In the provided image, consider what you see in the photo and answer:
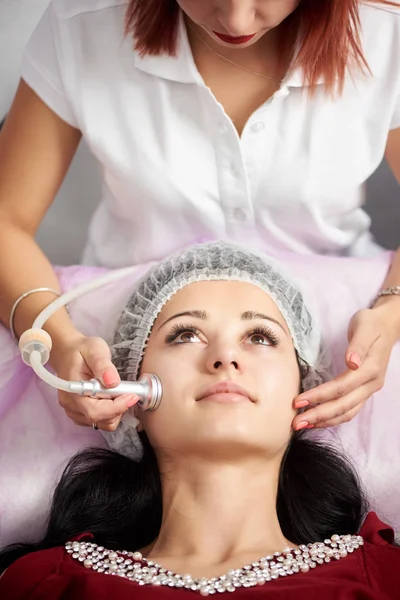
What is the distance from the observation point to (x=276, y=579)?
4.07 ft

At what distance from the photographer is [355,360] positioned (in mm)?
1402

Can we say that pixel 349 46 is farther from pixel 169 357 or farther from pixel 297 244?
→ pixel 169 357

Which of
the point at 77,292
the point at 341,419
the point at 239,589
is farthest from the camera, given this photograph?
the point at 77,292

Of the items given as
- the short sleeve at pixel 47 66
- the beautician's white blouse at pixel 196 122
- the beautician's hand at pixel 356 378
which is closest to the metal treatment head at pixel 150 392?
the beautician's hand at pixel 356 378

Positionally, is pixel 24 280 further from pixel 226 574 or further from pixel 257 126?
pixel 226 574

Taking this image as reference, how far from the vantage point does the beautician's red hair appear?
1.48 meters

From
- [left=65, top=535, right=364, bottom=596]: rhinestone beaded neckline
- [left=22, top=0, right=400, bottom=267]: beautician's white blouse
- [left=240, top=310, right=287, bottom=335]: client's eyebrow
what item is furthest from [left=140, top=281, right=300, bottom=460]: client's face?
[left=22, top=0, right=400, bottom=267]: beautician's white blouse

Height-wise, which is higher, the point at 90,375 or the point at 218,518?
the point at 90,375

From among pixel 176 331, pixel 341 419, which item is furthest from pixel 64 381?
pixel 341 419

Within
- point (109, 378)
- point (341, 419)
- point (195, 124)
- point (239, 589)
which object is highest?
point (195, 124)

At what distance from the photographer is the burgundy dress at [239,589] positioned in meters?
1.19

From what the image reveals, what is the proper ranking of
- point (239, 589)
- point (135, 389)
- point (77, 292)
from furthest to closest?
point (77, 292)
point (135, 389)
point (239, 589)

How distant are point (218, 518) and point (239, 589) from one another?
0.13 m

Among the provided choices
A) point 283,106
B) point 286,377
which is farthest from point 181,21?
point 286,377
